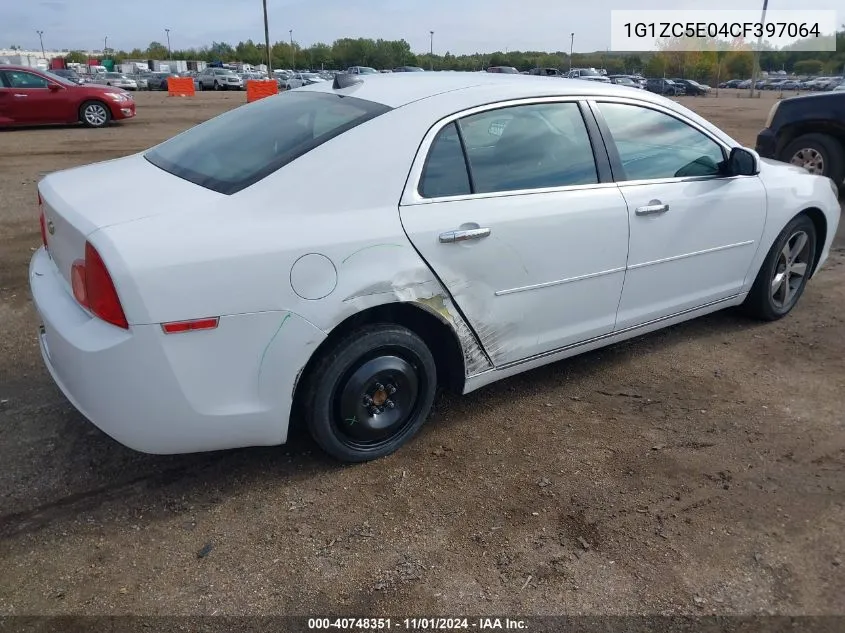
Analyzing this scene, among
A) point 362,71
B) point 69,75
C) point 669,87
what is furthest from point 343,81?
point 669,87

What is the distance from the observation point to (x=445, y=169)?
9.72 feet

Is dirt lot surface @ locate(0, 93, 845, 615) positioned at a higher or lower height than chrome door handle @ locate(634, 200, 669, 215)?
lower

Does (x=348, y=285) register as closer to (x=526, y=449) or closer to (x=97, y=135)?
(x=526, y=449)

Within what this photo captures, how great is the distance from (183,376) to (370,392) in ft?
2.64

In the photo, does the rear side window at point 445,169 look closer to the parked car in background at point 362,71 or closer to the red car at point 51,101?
the parked car in background at point 362,71

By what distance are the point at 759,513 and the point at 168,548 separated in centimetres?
231

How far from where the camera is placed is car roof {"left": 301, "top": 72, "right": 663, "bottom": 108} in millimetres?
3123

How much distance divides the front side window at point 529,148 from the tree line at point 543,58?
56117 mm

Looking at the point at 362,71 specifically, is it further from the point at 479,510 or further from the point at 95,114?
the point at 479,510

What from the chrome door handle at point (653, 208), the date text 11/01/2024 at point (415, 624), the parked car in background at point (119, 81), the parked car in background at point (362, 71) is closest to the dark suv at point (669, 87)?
the parked car in background at point (362, 71)

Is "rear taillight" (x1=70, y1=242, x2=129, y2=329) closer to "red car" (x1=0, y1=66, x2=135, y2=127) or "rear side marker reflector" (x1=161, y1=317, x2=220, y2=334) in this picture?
"rear side marker reflector" (x1=161, y1=317, x2=220, y2=334)

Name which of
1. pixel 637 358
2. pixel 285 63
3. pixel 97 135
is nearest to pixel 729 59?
pixel 285 63

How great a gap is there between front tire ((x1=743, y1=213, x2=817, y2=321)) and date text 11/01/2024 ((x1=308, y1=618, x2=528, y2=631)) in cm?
321

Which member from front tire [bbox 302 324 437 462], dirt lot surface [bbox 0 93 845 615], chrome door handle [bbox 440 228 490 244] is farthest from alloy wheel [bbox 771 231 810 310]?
front tire [bbox 302 324 437 462]
